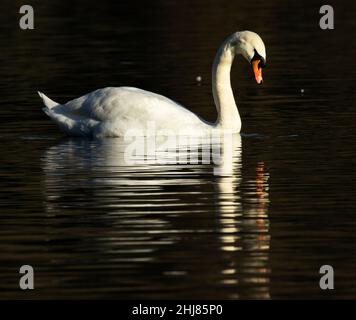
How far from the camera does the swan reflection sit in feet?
36.5

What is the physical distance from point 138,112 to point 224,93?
58.5 inches

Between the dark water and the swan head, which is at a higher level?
the swan head

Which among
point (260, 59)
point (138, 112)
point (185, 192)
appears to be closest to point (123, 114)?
point (138, 112)

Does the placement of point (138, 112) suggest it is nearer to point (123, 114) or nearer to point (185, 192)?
point (123, 114)

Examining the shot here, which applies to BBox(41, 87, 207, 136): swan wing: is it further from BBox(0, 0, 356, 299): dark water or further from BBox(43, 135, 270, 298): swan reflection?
BBox(43, 135, 270, 298): swan reflection

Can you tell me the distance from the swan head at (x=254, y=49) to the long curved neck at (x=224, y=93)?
0.23 metres

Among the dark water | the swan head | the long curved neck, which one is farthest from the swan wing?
the swan head

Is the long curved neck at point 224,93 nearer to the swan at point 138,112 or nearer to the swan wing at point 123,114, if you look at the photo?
the swan at point 138,112

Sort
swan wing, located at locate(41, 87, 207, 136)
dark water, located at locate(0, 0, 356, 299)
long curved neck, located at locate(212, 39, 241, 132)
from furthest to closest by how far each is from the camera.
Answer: long curved neck, located at locate(212, 39, 241, 132)
swan wing, located at locate(41, 87, 207, 136)
dark water, located at locate(0, 0, 356, 299)

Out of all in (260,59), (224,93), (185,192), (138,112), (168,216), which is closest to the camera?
(168,216)

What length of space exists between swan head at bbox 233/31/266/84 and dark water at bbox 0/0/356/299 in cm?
71

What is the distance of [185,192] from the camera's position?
14.3 metres

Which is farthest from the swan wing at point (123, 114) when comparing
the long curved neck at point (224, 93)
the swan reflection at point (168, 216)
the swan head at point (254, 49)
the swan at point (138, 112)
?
the swan head at point (254, 49)

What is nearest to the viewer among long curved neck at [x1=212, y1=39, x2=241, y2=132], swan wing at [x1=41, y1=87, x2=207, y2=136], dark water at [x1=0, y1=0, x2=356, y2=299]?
dark water at [x1=0, y1=0, x2=356, y2=299]
